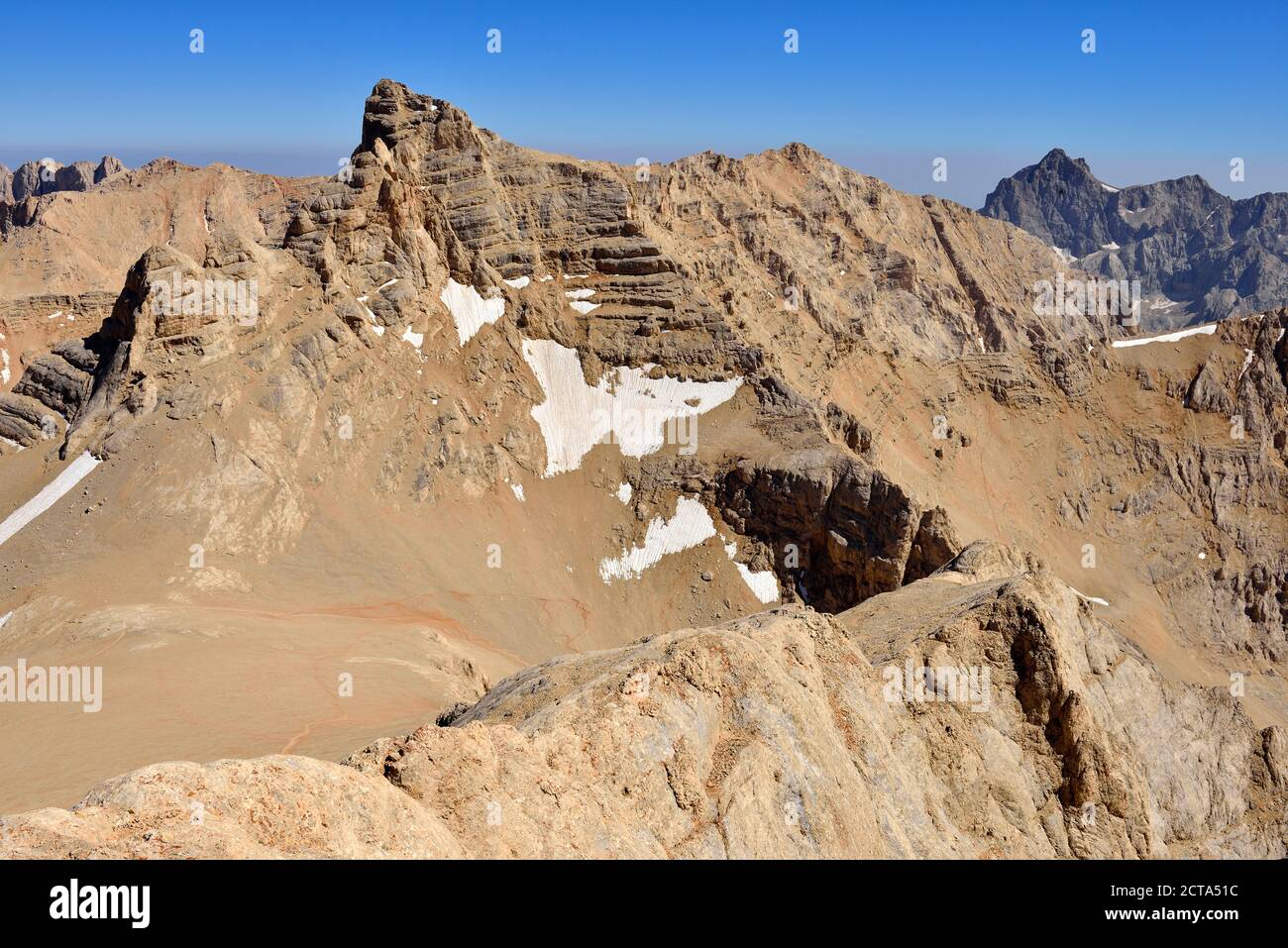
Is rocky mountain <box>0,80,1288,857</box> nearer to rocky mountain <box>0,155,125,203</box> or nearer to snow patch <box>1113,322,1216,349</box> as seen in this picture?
snow patch <box>1113,322,1216,349</box>

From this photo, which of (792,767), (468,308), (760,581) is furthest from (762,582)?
(792,767)

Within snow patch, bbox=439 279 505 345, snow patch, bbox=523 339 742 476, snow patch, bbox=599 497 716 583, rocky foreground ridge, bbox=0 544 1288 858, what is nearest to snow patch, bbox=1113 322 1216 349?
snow patch, bbox=523 339 742 476

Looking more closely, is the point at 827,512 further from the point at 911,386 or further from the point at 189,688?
the point at 189,688

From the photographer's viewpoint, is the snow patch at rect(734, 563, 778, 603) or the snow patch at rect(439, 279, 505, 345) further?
the snow patch at rect(439, 279, 505, 345)

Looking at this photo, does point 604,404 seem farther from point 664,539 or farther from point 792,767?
point 792,767

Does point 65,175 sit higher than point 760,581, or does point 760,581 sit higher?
point 65,175

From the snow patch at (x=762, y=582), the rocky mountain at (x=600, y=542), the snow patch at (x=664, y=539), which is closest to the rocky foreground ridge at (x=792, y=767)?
the rocky mountain at (x=600, y=542)
